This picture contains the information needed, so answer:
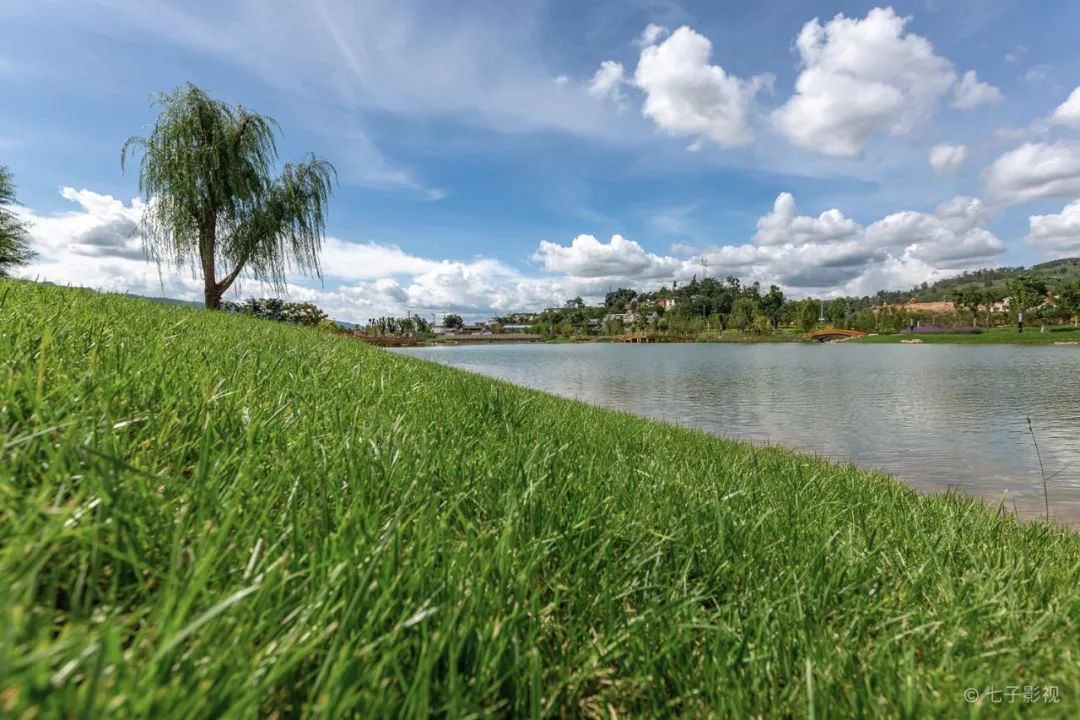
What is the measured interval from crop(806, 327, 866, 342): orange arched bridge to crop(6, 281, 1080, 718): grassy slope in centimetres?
11863

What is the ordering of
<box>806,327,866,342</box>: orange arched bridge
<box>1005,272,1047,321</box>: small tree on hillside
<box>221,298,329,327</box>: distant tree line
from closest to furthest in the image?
<box>221,298,329,327</box>: distant tree line < <box>1005,272,1047,321</box>: small tree on hillside < <box>806,327,866,342</box>: orange arched bridge

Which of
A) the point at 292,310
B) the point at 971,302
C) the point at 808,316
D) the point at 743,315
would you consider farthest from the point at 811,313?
the point at 292,310

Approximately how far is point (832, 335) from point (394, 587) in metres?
126

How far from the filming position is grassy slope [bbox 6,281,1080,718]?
695mm

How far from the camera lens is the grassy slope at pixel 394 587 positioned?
0.69 metres

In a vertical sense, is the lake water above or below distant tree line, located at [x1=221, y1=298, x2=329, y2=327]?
below

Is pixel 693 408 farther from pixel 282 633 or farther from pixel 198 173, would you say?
pixel 198 173

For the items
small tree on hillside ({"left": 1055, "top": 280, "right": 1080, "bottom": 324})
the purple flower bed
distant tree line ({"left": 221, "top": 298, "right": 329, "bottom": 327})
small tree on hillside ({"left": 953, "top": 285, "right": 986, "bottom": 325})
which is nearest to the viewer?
distant tree line ({"left": 221, "top": 298, "right": 329, "bottom": 327})

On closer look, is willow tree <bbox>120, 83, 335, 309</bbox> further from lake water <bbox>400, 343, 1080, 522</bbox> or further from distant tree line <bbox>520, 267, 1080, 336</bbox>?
distant tree line <bbox>520, 267, 1080, 336</bbox>

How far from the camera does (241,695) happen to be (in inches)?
25.7

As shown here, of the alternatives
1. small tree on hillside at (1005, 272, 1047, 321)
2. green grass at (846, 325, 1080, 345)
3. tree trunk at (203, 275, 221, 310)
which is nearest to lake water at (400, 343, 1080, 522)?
tree trunk at (203, 275, 221, 310)

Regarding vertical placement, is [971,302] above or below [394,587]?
above

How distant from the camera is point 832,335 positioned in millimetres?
108375

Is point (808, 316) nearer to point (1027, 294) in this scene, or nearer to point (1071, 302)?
point (1027, 294)
